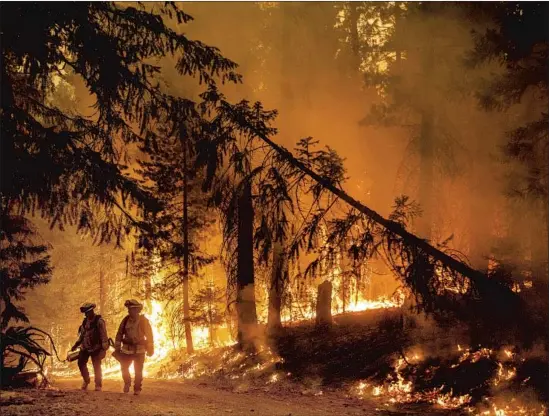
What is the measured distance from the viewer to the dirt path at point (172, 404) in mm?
6777

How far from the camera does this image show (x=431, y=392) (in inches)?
438

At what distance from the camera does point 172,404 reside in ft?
29.2

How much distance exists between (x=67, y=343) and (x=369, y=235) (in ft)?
164

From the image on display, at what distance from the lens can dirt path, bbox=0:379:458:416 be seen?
6777 mm

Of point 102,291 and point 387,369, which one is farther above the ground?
point 102,291

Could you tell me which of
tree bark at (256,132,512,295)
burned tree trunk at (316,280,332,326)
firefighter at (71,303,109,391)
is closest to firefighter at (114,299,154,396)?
firefighter at (71,303,109,391)

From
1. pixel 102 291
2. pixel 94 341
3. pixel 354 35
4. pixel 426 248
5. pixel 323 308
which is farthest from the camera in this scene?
pixel 102 291

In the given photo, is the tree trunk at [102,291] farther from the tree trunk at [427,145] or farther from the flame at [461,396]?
the flame at [461,396]

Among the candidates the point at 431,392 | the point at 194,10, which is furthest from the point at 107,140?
the point at 194,10

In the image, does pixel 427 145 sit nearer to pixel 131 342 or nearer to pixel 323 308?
pixel 323 308

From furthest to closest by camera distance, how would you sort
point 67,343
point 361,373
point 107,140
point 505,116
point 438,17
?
point 67,343 < point 505,116 < point 438,17 < point 361,373 < point 107,140

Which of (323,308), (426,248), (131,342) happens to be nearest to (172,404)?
(131,342)

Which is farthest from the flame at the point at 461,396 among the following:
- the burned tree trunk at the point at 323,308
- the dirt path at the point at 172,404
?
the burned tree trunk at the point at 323,308

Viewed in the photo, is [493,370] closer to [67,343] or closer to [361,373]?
[361,373]
